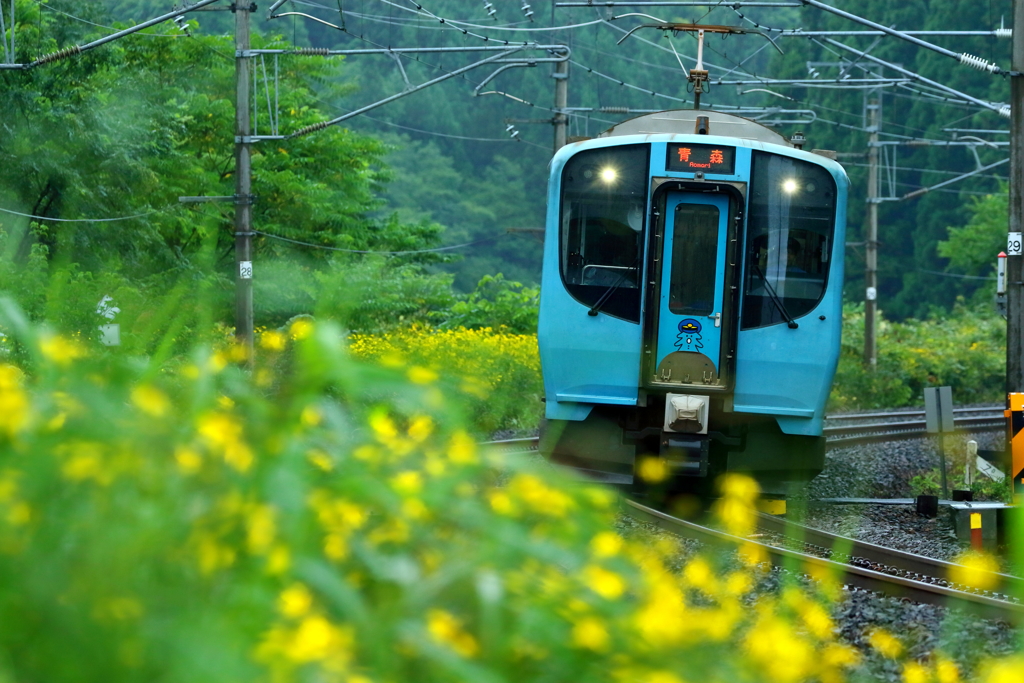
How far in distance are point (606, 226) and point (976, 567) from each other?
4.22 meters

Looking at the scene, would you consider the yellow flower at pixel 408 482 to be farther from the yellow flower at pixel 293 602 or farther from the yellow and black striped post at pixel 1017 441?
the yellow and black striped post at pixel 1017 441

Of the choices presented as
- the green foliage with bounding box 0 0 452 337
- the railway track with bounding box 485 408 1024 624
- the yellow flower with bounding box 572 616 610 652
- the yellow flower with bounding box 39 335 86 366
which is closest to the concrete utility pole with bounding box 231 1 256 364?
the green foliage with bounding box 0 0 452 337

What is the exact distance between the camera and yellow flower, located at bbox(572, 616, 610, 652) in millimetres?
2207

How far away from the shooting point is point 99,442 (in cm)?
219

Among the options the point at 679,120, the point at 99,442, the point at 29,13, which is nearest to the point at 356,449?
the point at 99,442

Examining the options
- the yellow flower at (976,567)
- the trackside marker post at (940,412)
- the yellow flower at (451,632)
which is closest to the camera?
Answer: the yellow flower at (451,632)

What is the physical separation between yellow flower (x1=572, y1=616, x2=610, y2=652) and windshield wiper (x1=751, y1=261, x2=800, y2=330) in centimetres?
762

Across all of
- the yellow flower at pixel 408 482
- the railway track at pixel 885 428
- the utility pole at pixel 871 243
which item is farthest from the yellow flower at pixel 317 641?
the utility pole at pixel 871 243

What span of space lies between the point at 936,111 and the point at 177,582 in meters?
56.0

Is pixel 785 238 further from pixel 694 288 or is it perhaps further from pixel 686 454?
pixel 686 454

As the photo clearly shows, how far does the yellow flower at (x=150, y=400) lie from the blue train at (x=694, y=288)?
732 centimetres

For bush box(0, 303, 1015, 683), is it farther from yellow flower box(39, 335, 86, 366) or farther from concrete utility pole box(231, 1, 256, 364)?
concrete utility pole box(231, 1, 256, 364)

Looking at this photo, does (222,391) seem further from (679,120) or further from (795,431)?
(679,120)

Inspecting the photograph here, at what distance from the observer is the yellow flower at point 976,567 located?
24.8 ft
